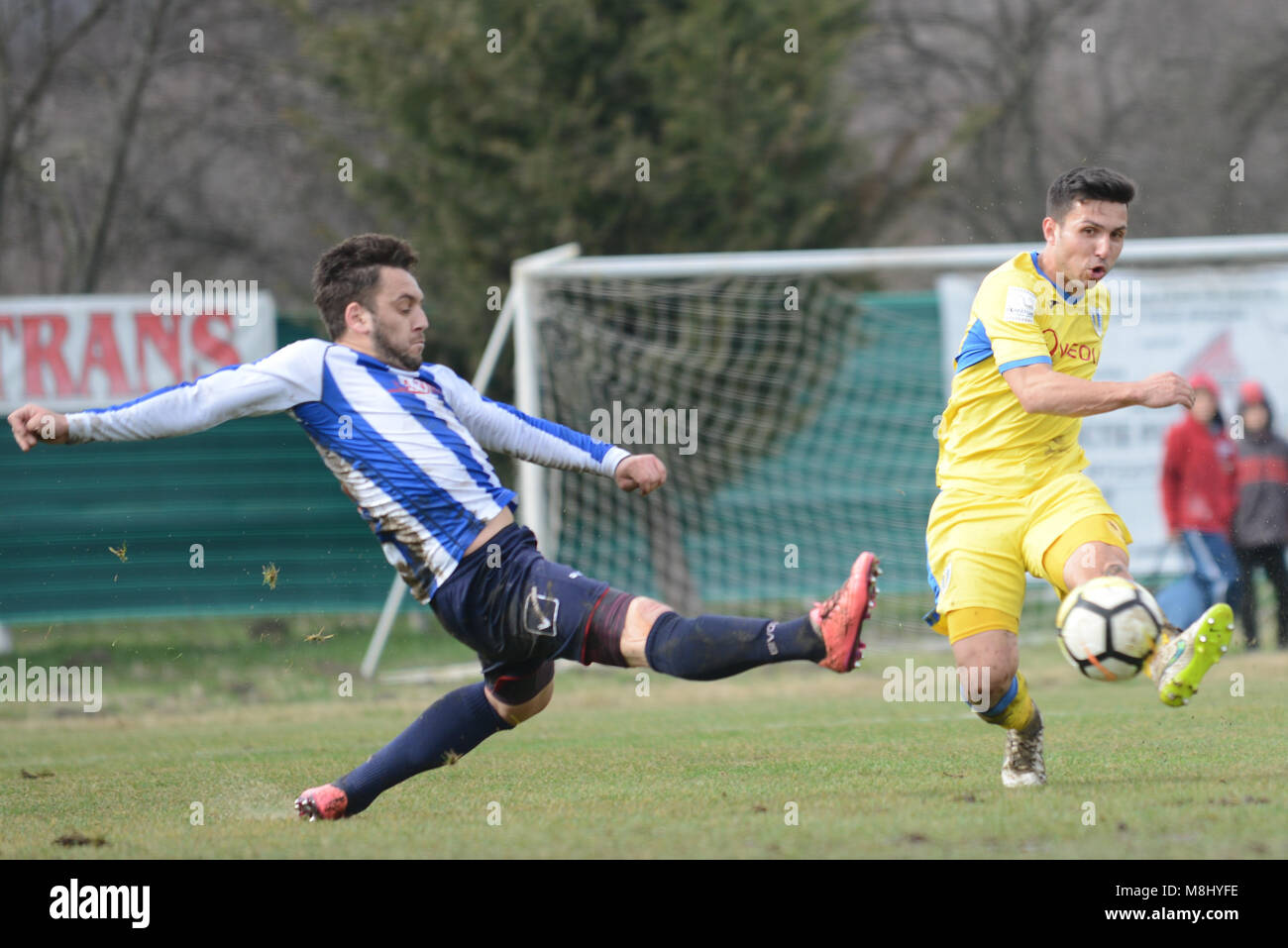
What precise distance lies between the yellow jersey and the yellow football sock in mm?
649

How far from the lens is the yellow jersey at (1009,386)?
16.5ft

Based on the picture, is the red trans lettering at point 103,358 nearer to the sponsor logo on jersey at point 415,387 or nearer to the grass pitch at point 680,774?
the grass pitch at point 680,774

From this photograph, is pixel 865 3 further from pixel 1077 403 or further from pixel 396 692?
pixel 1077 403

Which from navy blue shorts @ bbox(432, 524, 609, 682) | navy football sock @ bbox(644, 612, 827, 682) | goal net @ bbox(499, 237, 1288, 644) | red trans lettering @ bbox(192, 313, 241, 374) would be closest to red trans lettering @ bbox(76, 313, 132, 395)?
red trans lettering @ bbox(192, 313, 241, 374)

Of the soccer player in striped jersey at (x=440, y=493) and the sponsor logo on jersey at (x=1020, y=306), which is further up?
the sponsor logo on jersey at (x=1020, y=306)

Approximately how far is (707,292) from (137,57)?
858 centimetres

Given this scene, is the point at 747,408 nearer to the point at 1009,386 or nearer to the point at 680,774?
the point at 680,774

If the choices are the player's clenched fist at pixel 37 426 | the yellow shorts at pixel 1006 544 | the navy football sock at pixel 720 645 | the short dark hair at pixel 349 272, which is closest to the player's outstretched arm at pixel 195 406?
the player's clenched fist at pixel 37 426

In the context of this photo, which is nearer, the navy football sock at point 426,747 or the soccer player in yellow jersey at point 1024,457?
the soccer player in yellow jersey at point 1024,457

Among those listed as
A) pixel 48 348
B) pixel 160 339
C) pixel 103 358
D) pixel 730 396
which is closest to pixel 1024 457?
pixel 730 396

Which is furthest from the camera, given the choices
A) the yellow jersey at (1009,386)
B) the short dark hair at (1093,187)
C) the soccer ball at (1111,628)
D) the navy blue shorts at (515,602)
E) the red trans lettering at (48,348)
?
the red trans lettering at (48,348)

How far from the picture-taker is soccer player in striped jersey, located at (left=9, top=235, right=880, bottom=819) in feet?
14.5

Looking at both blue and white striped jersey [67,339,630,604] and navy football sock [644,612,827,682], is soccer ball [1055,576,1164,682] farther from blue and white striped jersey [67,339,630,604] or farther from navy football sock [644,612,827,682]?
blue and white striped jersey [67,339,630,604]

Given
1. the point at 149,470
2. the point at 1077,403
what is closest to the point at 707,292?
the point at 149,470
